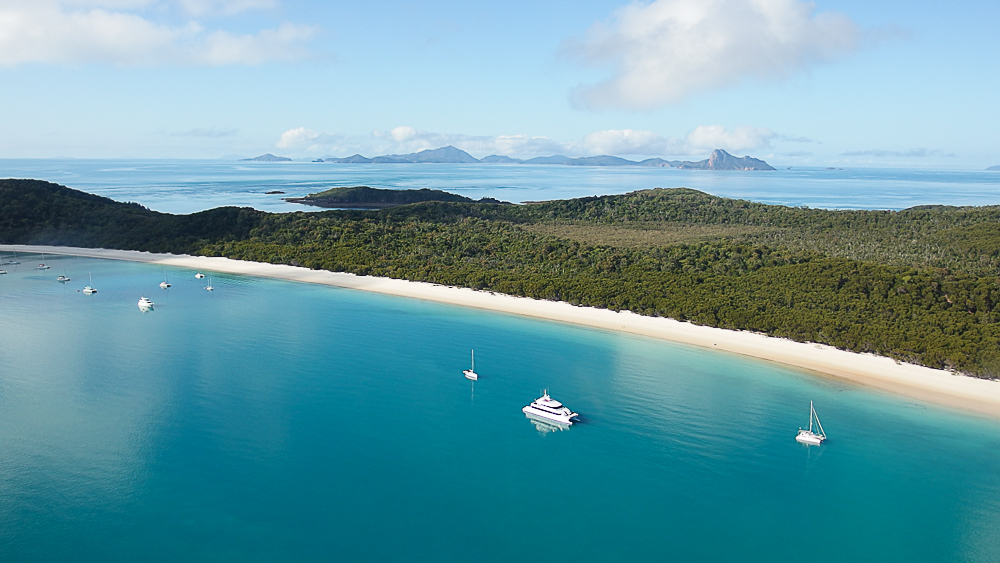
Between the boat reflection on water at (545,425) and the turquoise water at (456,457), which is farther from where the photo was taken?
the boat reflection on water at (545,425)

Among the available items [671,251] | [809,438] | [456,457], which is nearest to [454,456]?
[456,457]

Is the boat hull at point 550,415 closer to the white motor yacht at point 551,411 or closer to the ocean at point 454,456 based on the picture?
the white motor yacht at point 551,411

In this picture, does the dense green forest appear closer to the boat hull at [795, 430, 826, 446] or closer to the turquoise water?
the turquoise water

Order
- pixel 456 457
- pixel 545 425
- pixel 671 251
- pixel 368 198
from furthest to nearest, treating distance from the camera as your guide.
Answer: pixel 368 198 → pixel 671 251 → pixel 545 425 → pixel 456 457

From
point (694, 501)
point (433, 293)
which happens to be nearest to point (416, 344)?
point (433, 293)

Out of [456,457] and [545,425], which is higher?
[545,425]

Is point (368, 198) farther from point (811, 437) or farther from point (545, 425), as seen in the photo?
point (811, 437)

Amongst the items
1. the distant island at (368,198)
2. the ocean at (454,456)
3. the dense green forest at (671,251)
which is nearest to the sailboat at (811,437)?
the ocean at (454,456)
